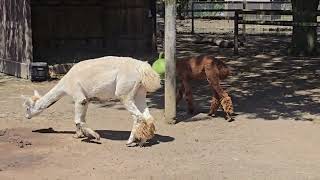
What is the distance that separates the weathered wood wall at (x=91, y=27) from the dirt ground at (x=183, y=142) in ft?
17.3

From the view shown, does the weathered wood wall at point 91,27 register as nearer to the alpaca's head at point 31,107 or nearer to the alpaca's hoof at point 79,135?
the alpaca's head at point 31,107

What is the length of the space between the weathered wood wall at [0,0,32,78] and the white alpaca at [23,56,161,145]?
21.0 ft

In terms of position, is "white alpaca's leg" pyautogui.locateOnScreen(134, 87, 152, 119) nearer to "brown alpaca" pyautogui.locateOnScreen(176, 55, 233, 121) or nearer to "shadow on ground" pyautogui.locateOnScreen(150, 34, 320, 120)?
"brown alpaca" pyautogui.locateOnScreen(176, 55, 233, 121)

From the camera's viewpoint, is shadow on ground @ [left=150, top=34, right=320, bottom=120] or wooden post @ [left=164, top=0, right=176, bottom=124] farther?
shadow on ground @ [left=150, top=34, right=320, bottom=120]

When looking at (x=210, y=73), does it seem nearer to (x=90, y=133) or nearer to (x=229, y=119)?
(x=229, y=119)

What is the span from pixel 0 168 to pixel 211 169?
2.50 m

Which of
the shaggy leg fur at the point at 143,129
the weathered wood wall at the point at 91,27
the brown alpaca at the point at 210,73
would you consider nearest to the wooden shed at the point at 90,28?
the weathered wood wall at the point at 91,27

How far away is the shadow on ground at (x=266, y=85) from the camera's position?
10648mm

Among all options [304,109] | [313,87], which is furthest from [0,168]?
[313,87]

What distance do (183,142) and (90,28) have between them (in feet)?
36.5

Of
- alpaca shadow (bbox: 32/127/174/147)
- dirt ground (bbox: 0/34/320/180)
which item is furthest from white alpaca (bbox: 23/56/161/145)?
dirt ground (bbox: 0/34/320/180)

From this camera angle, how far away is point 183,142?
828 cm

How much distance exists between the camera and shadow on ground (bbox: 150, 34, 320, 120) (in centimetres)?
1065

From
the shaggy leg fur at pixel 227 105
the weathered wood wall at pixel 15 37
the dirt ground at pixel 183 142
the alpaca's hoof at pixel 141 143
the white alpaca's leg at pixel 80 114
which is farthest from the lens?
the weathered wood wall at pixel 15 37
